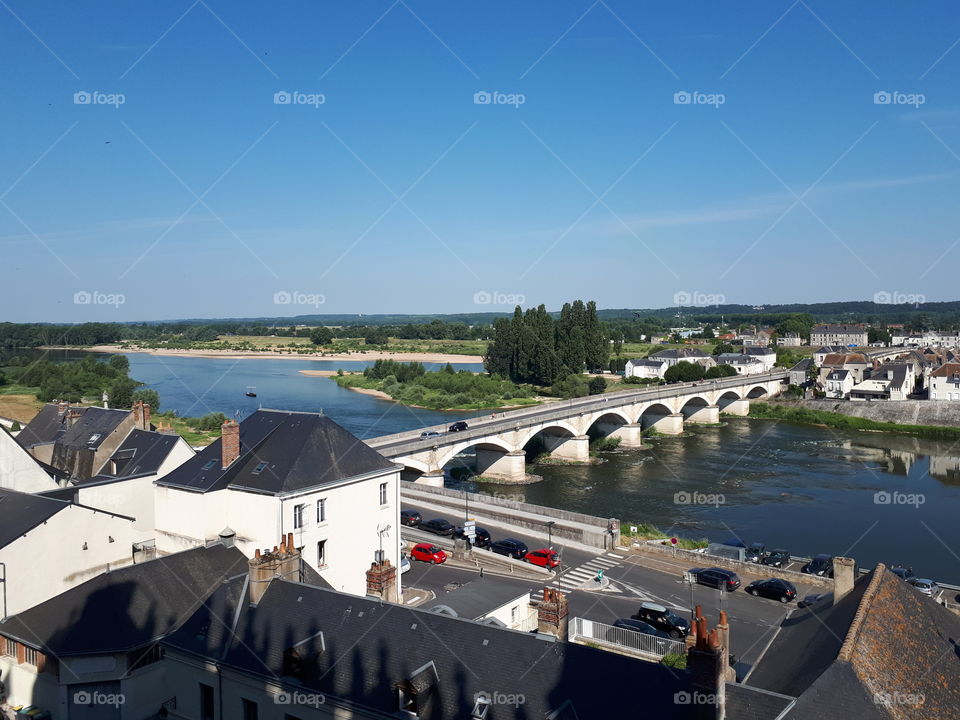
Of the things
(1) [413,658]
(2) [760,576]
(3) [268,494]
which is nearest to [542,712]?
(1) [413,658]

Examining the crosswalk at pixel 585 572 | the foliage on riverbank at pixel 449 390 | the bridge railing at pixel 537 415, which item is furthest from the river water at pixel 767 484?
the crosswalk at pixel 585 572

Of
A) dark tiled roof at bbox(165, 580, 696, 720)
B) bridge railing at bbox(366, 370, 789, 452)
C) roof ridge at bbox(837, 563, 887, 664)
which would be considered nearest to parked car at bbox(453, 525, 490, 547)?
bridge railing at bbox(366, 370, 789, 452)

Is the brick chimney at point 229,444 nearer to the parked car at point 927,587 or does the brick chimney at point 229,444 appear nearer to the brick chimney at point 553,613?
the brick chimney at point 553,613

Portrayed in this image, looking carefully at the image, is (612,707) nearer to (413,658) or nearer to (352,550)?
(413,658)

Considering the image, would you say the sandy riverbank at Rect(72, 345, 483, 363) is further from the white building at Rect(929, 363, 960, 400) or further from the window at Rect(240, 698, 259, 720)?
the window at Rect(240, 698, 259, 720)

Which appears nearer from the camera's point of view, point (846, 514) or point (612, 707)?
point (612, 707)

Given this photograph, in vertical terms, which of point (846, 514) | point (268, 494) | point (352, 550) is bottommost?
point (846, 514)

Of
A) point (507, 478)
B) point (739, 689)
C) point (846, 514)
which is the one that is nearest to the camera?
point (739, 689)
